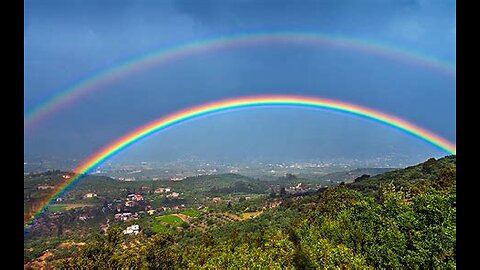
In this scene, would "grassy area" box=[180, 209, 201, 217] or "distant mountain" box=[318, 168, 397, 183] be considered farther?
"distant mountain" box=[318, 168, 397, 183]

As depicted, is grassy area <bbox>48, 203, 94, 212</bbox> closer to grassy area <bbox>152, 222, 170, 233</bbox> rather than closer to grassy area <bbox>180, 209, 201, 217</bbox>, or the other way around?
grassy area <bbox>152, 222, 170, 233</bbox>

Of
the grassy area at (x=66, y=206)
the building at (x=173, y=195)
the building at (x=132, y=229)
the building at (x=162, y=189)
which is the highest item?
the grassy area at (x=66, y=206)

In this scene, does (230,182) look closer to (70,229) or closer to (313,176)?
(313,176)

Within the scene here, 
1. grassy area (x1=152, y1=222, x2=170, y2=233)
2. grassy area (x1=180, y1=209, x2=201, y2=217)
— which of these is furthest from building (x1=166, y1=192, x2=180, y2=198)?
grassy area (x1=152, y1=222, x2=170, y2=233)

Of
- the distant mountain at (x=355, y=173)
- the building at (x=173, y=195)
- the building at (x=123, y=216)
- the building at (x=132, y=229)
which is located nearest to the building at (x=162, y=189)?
the building at (x=173, y=195)

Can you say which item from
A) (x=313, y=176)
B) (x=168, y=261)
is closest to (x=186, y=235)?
(x=168, y=261)

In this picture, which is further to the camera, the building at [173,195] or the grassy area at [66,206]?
the building at [173,195]

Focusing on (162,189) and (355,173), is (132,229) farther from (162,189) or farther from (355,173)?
(355,173)

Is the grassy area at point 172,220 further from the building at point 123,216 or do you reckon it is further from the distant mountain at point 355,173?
the distant mountain at point 355,173
